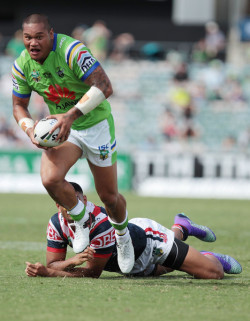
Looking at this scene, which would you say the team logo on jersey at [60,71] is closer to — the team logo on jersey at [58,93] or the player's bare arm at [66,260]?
the team logo on jersey at [58,93]

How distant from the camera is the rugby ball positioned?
599 cm

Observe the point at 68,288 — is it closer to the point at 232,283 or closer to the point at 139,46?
the point at 232,283

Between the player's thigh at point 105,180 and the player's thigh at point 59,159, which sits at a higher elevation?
the player's thigh at point 59,159

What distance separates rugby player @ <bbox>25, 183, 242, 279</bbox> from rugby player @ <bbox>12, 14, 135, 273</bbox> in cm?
13

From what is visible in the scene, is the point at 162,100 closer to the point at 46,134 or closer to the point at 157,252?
the point at 157,252

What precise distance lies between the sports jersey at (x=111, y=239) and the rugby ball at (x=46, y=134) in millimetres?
667

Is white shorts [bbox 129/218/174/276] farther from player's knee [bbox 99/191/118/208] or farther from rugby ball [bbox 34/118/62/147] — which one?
rugby ball [bbox 34/118/62/147]

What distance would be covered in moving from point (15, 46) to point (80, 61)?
17.8 m

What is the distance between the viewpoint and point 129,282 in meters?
6.14

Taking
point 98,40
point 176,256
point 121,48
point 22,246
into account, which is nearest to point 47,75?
point 176,256

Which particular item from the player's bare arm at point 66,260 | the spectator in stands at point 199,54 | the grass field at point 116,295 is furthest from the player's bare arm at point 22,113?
the spectator in stands at point 199,54

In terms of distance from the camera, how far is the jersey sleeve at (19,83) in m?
6.43

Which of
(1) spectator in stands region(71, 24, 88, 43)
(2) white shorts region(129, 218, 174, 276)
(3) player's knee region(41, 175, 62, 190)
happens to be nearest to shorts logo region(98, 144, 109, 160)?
(3) player's knee region(41, 175, 62, 190)

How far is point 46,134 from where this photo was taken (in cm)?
598
